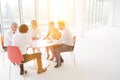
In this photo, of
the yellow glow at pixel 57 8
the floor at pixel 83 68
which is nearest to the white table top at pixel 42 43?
the floor at pixel 83 68

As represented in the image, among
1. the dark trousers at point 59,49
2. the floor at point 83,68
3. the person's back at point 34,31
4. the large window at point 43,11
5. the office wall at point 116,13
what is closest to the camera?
the floor at point 83,68

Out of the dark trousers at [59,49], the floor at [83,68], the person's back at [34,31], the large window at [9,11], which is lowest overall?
the floor at [83,68]

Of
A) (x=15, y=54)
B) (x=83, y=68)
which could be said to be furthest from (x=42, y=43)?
(x=83, y=68)

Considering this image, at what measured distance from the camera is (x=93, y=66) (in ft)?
15.6

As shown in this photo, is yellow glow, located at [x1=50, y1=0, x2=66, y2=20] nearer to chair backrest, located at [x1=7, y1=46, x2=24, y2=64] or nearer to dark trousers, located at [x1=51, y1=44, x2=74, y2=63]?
dark trousers, located at [x1=51, y1=44, x2=74, y2=63]

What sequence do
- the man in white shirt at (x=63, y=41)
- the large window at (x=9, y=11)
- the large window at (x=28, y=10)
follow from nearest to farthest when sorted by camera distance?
the man in white shirt at (x=63, y=41) < the large window at (x=9, y=11) < the large window at (x=28, y=10)

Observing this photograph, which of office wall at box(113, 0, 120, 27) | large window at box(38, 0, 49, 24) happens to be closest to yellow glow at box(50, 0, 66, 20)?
large window at box(38, 0, 49, 24)

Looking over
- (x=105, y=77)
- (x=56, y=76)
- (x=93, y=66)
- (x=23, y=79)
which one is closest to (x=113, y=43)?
(x=93, y=66)

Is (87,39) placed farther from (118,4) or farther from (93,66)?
(118,4)

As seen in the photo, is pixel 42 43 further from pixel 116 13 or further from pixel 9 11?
pixel 116 13

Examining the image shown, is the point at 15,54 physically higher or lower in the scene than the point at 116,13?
lower

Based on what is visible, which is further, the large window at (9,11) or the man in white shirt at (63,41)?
the large window at (9,11)

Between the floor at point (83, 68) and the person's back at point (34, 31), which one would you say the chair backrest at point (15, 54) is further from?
the person's back at point (34, 31)

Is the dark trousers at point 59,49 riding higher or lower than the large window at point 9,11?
lower
